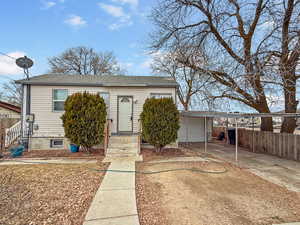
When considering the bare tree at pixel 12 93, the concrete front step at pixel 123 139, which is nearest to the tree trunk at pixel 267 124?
the concrete front step at pixel 123 139

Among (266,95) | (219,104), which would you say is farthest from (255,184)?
(219,104)

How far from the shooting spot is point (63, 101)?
30.5 ft

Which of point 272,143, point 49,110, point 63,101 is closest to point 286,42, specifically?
point 272,143

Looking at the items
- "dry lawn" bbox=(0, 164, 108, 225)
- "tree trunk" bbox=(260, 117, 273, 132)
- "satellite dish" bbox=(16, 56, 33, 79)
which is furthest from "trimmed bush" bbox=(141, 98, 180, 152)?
"satellite dish" bbox=(16, 56, 33, 79)

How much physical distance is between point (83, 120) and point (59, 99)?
329cm

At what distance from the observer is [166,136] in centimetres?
740

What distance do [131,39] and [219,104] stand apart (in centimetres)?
836

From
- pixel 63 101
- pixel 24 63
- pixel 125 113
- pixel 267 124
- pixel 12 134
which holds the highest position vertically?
pixel 24 63

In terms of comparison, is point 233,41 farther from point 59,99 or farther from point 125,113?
point 59,99

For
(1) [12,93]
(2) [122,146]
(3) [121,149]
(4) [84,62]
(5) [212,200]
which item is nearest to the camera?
(5) [212,200]

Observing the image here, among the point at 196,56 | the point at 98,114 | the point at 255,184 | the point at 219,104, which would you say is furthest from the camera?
the point at 219,104

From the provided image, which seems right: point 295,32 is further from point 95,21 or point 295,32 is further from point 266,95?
point 95,21

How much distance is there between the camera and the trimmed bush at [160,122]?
7.36m

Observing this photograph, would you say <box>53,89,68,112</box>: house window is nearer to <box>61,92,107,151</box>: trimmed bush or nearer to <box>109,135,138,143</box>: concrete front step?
<box>61,92,107,151</box>: trimmed bush
